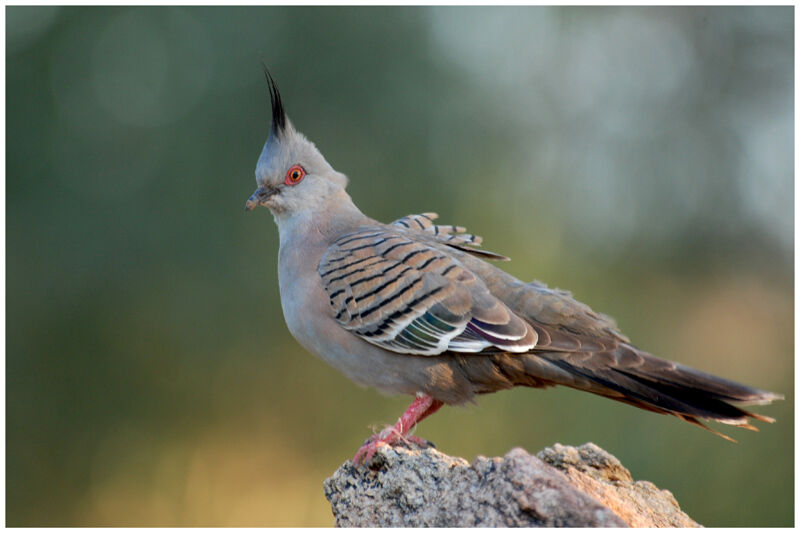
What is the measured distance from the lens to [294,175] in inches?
204

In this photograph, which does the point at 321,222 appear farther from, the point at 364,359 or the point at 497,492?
the point at 497,492

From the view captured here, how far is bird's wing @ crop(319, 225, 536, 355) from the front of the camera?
4199 mm

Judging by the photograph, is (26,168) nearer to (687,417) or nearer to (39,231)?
(39,231)

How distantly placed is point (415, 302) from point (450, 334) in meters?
0.27

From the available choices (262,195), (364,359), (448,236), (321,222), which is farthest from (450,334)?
(262,195)

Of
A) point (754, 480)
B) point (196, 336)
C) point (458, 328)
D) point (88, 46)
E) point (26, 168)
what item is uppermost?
point (88, 46)

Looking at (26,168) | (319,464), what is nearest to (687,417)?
(319,464)

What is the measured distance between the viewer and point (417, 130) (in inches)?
347

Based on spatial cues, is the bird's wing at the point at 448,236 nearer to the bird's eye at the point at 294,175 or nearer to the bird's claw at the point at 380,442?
the bird's eye at the point at 294,175

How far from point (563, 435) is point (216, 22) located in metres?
5.55

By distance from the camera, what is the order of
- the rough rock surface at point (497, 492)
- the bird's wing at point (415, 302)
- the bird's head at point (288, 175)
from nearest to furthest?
the rough rock surface at point (497, 492), the bird's wing at point (415, 302), the bird's head at point (288, 175)

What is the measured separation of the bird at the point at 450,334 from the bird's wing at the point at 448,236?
1.2 inches

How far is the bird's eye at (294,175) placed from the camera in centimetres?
515

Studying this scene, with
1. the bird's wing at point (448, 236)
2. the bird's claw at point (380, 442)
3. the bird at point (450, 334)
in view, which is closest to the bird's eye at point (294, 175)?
the bird at point (450, 334)
